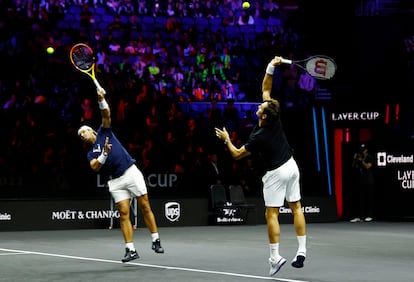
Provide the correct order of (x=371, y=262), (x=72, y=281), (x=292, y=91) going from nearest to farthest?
(x=72, y=281) < (x=371, y=262) < (x=292, y=91)

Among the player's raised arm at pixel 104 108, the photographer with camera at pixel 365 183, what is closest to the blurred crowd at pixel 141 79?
the photographer with camera at pixel 365 183

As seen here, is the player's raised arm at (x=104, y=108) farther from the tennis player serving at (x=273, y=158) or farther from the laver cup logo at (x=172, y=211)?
the laver cup logo at (x=172, y=211)

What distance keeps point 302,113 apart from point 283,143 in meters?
15.0

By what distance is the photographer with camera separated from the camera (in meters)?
21.9

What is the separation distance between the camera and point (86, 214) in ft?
63.7

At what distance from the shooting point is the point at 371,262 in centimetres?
1148

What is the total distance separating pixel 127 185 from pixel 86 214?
327 inches

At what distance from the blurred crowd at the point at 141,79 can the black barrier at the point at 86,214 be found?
609 millimetres

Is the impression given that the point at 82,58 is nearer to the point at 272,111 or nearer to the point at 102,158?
the point at 102,158

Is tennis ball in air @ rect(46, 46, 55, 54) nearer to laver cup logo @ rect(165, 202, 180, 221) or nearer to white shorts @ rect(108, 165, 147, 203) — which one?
laver cup logo @ rect(165, 202, 180, 221)

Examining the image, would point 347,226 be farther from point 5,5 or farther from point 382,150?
point 5,5

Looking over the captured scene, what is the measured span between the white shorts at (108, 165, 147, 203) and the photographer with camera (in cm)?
1146

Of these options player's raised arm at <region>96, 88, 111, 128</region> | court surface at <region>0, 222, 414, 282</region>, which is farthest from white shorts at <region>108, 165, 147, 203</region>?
court surface at <region>0, 222, 414, 282</region>

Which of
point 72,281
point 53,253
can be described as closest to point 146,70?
point 53,253
